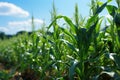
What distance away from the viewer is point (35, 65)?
414 centimetres

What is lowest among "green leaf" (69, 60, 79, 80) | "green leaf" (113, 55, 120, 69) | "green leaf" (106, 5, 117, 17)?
"green leaf" (69, 60, 79, 80)

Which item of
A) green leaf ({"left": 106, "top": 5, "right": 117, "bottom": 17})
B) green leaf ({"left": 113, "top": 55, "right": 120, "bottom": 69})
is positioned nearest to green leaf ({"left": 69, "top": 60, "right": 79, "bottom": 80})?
green leaf ({"left": 113, "top": 55, "right": 120, "bottom": 69})

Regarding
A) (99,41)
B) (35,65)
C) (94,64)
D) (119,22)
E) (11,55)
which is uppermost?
(119,22)

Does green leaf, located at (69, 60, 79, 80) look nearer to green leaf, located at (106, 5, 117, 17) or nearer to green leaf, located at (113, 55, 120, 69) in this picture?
green leaf, located at (113, 55, 120, 69)

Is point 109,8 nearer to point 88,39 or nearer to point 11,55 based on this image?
point 88,39

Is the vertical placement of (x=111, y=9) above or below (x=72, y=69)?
above

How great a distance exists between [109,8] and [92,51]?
0.43 meters

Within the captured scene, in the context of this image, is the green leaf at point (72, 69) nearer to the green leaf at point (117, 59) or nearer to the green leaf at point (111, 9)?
the green leaf at point (117, 59)

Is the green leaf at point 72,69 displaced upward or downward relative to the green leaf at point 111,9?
downward

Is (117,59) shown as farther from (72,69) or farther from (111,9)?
(111,9)

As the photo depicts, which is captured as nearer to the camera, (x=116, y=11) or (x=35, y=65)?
(x=116, y=11)

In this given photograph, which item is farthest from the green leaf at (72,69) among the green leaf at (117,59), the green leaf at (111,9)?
the green leaf at (111,9)

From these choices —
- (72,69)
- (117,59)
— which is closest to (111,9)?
(117,59)

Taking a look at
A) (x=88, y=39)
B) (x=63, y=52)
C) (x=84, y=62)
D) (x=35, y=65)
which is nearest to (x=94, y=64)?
(x=84, y=62)
